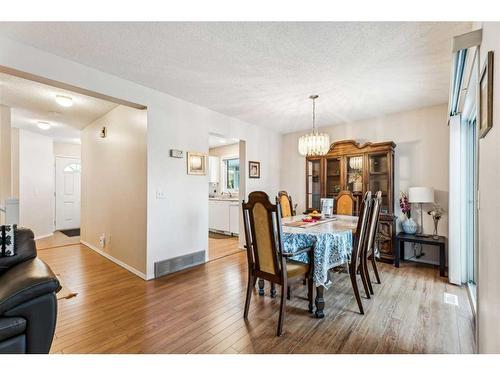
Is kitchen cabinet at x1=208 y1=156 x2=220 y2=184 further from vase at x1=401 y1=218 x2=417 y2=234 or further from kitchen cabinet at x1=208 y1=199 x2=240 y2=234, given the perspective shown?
vase at x1=401 y1=218 x2=417 y2=234

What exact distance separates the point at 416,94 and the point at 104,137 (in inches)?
182

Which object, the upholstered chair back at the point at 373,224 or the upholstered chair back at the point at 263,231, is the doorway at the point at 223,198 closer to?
the upholstered chair back at the point at 263,231

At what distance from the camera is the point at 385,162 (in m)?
3.87

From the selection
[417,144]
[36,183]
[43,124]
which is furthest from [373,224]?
[36,183]

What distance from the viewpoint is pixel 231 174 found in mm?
6805

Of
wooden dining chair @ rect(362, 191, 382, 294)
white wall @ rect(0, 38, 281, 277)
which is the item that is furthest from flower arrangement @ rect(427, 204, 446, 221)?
white wall @ rect(0, 38, 281, 277)

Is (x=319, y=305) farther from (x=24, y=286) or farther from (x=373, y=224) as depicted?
(x=24, y=286)

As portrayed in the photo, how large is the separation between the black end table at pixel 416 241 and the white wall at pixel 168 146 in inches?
111

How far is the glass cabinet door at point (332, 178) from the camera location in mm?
4371

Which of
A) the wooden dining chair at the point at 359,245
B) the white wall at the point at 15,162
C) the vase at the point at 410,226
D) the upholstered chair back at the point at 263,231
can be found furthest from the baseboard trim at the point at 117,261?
the vase at the point at 410,226

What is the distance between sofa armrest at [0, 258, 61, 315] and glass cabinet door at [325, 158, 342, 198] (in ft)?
13.0

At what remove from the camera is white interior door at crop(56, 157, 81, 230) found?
20.9 ft

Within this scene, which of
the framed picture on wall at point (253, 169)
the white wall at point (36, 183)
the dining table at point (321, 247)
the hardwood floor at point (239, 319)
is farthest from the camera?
the white wall at point (36, 183)
